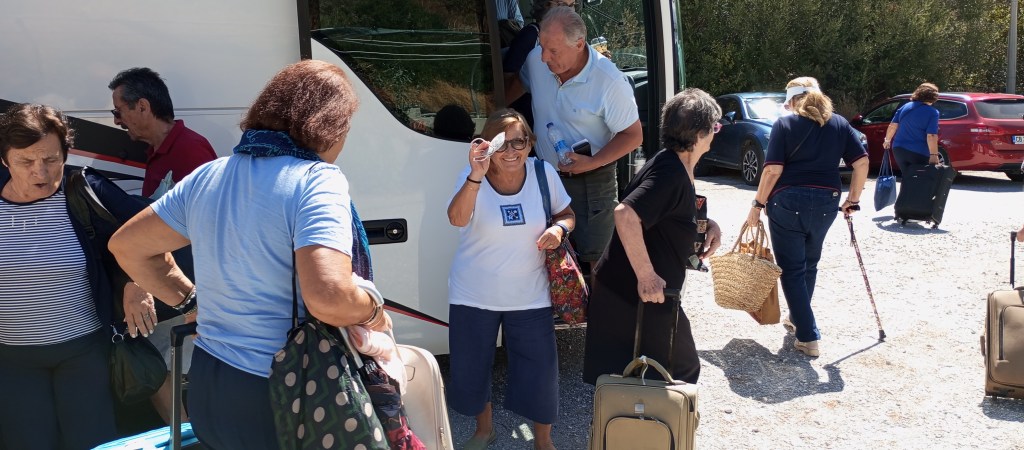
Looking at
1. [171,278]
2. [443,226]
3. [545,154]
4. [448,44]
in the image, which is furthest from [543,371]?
[171,278]

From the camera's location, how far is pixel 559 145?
416 centimetres

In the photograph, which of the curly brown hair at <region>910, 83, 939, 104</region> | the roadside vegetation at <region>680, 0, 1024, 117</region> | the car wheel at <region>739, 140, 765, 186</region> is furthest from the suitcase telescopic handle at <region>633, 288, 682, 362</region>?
the roadside vegetation at <region>680, 0, 1024, 117</region>

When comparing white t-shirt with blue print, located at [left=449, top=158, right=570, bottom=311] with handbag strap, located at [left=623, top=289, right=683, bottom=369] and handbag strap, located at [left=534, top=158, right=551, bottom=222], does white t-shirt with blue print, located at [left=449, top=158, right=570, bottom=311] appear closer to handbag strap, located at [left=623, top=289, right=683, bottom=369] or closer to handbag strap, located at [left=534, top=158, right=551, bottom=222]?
handbag strap, located at [left=534, top=158, right=551, bottom=222]

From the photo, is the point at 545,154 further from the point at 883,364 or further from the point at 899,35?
the point at 899,35

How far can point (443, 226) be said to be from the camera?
13.3 ft

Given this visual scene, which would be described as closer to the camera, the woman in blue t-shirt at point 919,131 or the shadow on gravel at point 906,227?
the shadow on gravel at point 906,227

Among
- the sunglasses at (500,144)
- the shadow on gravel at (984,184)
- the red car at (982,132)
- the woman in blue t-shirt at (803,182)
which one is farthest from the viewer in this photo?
the red car at (982,132)

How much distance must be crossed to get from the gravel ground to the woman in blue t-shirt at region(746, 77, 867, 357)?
0.52m

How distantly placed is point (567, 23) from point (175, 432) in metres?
2.57

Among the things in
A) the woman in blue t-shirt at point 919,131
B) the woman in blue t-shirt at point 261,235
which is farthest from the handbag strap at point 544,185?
the woman in blue t-shirt at point 919,131

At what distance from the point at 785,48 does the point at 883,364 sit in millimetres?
16859

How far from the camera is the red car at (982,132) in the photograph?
12750mm

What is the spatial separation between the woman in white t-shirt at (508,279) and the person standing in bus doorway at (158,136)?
1.08 meters

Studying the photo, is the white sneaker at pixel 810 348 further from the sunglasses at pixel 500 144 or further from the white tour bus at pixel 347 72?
the sunglasses at pixel 500 144
